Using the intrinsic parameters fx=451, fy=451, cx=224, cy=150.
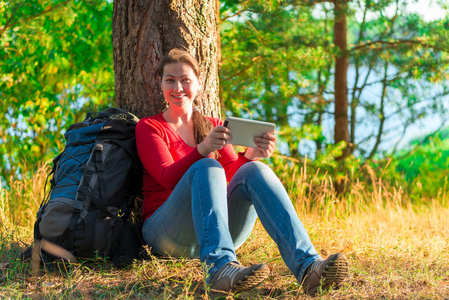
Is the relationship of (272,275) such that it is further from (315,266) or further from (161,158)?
(161,158)

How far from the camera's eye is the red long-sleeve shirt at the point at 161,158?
2.43 m

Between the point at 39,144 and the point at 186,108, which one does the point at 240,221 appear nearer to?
the point at 186,108

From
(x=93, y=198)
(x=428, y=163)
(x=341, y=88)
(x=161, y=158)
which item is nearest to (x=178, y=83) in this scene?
(x=161, y=158)

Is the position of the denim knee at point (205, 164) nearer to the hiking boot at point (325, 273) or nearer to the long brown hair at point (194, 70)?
the long brown hair at point (194, 70)

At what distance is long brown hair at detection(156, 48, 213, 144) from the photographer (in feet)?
8.91

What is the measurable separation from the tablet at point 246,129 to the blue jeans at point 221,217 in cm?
14

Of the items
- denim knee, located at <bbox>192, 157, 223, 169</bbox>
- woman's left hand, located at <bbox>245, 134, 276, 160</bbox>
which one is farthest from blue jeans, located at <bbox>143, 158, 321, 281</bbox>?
woman's left hand, located at <bbox>245, 134, 276, 160</bbox>

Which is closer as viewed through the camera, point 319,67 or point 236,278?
point 236,278

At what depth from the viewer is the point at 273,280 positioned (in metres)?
2.48

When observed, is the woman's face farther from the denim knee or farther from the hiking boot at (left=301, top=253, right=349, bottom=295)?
the hiking boot at (left=301, top=253, right=349, bottom=295)

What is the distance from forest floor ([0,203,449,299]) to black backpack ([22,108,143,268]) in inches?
4.7

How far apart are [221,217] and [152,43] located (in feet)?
5.02

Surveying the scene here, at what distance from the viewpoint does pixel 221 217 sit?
7.11ft

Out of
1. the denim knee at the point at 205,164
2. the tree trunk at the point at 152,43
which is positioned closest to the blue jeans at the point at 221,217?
the denim knee at the point at 205,164
